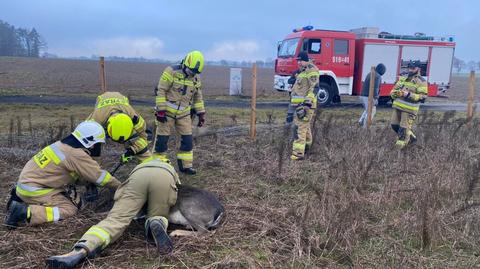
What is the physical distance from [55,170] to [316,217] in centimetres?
262

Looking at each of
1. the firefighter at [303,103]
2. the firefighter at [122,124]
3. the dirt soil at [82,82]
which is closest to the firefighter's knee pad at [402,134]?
the firefighter at [303,103]

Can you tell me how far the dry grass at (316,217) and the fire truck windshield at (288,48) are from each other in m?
8.66

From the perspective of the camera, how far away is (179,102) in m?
5.62

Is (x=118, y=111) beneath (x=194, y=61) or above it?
beneath

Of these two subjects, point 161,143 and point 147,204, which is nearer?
point 147,204

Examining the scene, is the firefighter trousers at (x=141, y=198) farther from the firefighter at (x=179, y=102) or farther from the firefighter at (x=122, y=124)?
the firefighter at (x=179, y=102)

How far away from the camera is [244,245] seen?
3.50m

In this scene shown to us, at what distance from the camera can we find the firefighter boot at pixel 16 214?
367 cm

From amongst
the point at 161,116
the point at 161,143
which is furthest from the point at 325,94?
the point at 161,116

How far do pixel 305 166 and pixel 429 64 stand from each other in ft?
41.1

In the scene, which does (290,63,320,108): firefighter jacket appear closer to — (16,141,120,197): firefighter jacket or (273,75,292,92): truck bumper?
(16,141,120,197): firefighter jacket

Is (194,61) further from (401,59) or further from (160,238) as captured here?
(401,59)

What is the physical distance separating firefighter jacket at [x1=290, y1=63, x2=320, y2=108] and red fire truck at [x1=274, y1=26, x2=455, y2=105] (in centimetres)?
746

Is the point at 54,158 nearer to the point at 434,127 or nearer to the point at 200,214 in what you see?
the point at 200,214
